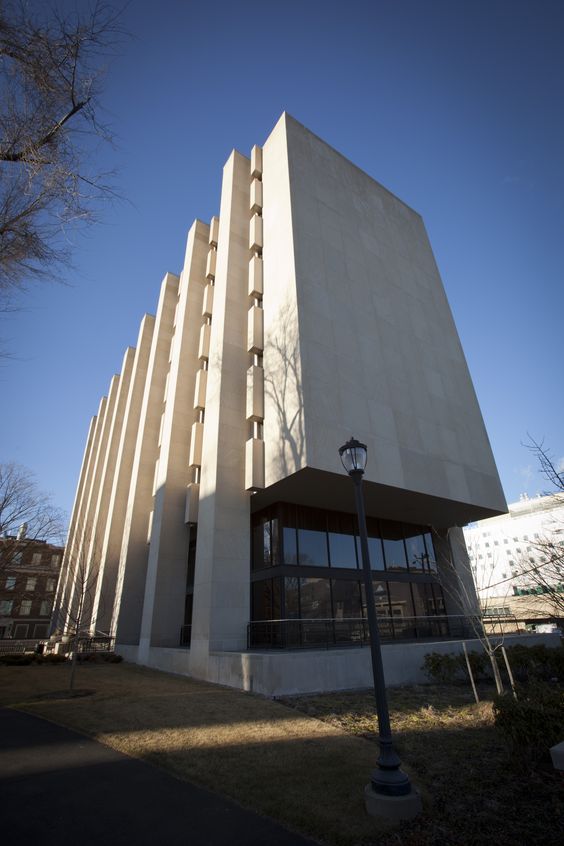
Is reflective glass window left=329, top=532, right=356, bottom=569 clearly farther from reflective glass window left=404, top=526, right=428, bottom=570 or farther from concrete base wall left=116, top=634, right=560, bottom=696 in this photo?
concrete base wall left=116, top=634, right=560, bottom=696

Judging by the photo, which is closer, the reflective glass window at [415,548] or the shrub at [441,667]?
the shrub at [441,667]

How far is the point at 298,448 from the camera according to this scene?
16.2 m

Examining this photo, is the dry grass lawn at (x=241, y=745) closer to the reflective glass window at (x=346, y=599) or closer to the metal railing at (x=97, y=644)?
the reflective glass window at (x=346, y=599)

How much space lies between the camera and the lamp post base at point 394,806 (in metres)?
5.01

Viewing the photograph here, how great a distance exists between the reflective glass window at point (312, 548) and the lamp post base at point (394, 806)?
13.7 m

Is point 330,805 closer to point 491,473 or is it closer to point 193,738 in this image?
point 193,738

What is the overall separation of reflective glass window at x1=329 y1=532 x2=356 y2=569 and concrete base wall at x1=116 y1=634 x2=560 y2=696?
5.45 m

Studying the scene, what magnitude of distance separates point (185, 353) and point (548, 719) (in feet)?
79.1

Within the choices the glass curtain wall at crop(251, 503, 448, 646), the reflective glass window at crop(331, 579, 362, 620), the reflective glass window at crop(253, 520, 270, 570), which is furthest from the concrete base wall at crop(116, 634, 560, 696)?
the reflective glass window at crop(253, 520, 270, 570)

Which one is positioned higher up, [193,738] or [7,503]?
[7,503]

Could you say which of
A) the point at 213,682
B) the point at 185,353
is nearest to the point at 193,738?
the point at 213,682

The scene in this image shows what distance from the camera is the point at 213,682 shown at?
1459 cm

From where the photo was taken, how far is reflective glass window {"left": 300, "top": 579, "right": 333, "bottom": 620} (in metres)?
18.1

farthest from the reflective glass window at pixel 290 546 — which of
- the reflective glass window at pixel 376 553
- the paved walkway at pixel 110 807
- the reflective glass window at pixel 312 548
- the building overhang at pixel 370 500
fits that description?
the paved walkway at pixel 110 807
